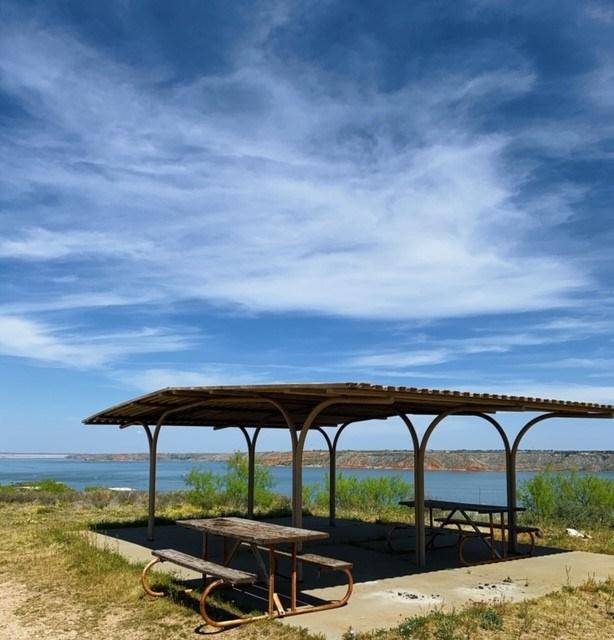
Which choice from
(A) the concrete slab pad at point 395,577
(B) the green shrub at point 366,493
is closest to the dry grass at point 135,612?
(A) the concrete slab pad at point 395,577

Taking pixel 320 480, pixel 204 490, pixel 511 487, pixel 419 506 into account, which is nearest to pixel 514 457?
pixel 511 487

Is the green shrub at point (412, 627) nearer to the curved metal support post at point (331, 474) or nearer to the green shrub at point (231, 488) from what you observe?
the curved metal support post at point (331, 474)

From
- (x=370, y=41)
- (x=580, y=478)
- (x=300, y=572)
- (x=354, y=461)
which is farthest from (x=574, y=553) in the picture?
(x=354, y=461)

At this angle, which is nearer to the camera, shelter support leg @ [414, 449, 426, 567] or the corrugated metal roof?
the corrugated metal roof

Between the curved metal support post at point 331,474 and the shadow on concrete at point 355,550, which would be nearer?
the shadow on concrete at point 355,550

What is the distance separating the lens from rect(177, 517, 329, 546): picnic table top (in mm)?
6301

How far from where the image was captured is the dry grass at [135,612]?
5816 mm

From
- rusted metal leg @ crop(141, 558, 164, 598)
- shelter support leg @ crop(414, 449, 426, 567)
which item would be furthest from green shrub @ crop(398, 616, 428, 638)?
shelter support leg @ crop(414, 449, 426, 567)

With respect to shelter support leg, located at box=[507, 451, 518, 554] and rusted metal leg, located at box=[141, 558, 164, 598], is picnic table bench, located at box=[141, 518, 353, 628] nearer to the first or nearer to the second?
rusted metal leg, located at box=[141, 558, 164, 598]

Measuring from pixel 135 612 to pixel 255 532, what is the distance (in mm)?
1344

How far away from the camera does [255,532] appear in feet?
22.4

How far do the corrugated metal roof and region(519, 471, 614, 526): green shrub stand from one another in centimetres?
441

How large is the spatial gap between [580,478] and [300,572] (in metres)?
10.4

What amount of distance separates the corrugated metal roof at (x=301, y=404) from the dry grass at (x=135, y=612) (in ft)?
7.24
